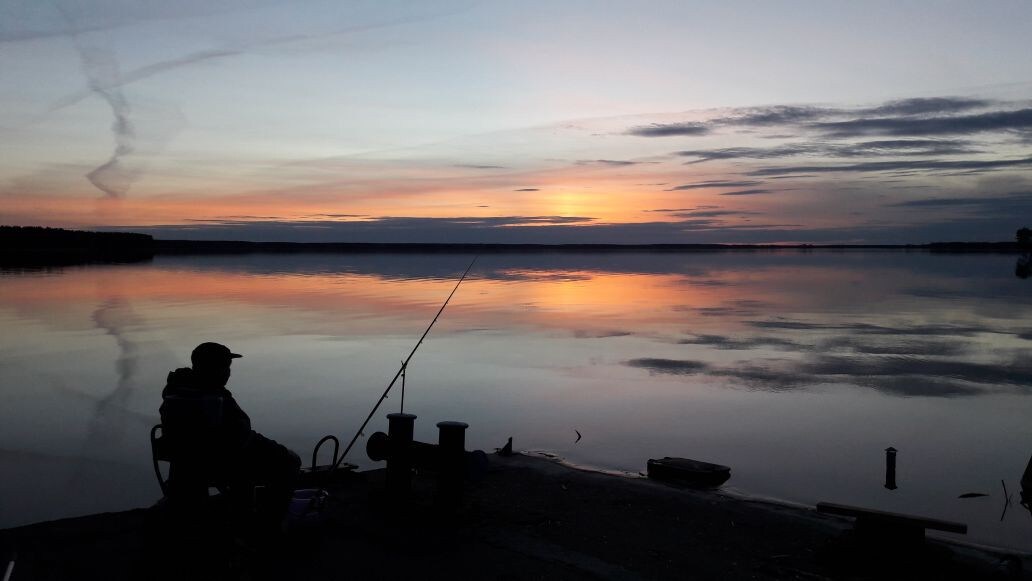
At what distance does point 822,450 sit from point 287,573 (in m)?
8.28

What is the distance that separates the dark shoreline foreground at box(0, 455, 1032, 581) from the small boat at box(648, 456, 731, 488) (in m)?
1.18

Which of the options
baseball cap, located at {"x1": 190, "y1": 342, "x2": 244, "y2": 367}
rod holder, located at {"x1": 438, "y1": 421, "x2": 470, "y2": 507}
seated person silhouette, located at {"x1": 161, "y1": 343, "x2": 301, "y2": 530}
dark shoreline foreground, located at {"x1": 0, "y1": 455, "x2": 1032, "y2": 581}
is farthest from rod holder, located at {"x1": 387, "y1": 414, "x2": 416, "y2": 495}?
baseball cap, located at {"x1": 190, "y1": 342, "x2": 244, "y2": 367}

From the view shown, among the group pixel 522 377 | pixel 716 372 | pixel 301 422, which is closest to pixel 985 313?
pixel 716 372

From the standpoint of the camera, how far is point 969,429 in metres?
12.5

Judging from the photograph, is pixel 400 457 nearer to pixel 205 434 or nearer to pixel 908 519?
pixel 205 434

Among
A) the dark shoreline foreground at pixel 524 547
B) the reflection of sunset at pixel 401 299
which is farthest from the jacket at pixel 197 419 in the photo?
the reflection of sunset at pixel 401 299

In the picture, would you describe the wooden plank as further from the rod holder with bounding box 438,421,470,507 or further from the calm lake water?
the rod holder with bounding box 438,421,470,507

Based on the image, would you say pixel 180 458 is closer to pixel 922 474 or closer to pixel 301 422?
pixel 301 422

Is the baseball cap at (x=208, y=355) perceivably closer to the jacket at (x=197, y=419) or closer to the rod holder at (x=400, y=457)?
the jacket at (x=197, y=419)

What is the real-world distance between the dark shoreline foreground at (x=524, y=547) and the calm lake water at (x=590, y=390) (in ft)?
6.95

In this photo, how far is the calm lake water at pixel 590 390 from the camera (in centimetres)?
979

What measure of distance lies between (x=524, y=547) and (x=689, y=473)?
132 inches

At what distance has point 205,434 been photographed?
489 centimetres

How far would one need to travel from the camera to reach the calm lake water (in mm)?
9789
